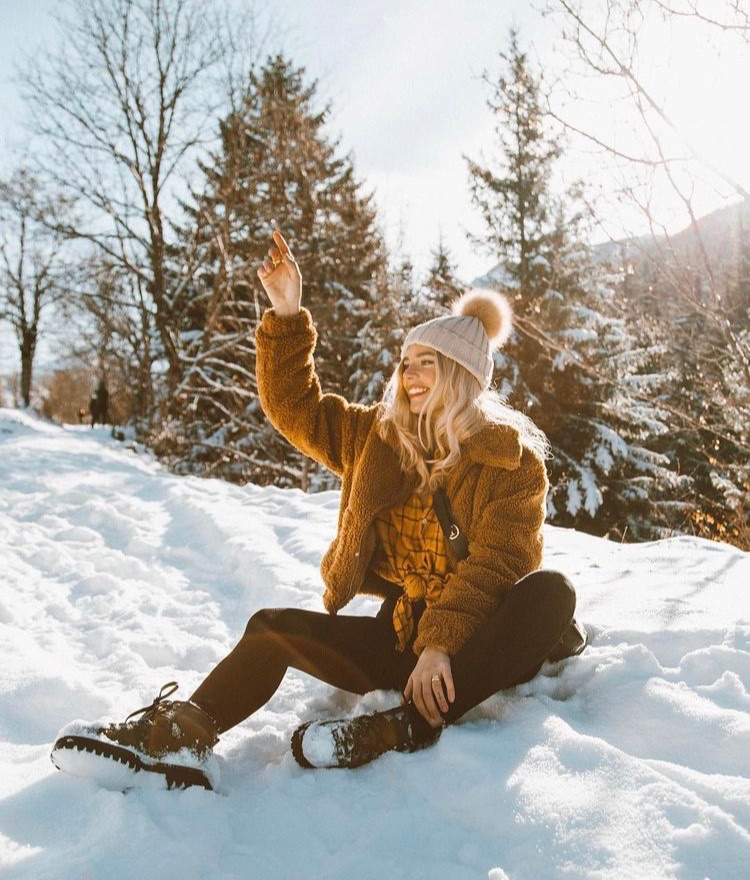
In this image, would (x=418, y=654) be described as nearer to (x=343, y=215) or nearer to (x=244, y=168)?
(x=244, y=168)

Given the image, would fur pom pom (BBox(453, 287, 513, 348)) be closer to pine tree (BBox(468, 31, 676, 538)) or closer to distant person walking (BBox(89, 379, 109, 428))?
pine tree (BBox(468, 31, 676, 538))

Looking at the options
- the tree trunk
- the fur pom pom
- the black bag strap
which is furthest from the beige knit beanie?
the tree trunk

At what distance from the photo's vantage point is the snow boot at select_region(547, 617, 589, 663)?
86.2 inches

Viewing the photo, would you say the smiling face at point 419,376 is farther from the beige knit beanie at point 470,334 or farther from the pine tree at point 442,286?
the pine tree at point 442,286

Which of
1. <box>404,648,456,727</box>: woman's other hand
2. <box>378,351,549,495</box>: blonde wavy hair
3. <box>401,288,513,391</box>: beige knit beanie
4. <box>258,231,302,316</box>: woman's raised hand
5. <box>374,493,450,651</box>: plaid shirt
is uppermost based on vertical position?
<box>258,231,302,316</box>: woman's raised hand

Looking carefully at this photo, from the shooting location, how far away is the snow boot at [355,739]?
5.83 feet

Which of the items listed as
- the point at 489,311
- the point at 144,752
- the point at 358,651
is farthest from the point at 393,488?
the point at 144,752

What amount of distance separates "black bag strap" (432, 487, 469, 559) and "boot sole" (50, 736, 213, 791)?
973mm

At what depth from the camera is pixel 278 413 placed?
2.30m

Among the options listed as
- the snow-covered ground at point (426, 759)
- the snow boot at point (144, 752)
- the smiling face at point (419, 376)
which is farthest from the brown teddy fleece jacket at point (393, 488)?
the snow boot at point (144, 752)

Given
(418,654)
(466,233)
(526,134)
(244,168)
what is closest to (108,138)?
(244,168)

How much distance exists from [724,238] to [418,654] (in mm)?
4556

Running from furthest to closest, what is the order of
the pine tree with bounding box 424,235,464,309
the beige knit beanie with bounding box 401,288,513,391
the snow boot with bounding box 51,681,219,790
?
the pine tree with bounding box 424,235,464,309, the beige knit beanie with bounding box 401,288,513,391, the snow boot with bounding box 51,681,219,790

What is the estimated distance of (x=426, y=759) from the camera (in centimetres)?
177
